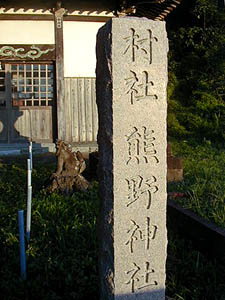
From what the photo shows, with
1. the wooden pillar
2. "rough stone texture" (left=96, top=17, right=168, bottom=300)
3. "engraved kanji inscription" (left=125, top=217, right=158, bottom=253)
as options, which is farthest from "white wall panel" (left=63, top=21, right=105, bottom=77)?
"engraved kanji inscription" (left=125, top=217, right=158, bottom=253)

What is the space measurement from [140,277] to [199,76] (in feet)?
30.6

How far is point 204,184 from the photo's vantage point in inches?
210

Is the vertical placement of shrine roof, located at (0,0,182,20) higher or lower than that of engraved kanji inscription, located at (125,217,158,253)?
higher

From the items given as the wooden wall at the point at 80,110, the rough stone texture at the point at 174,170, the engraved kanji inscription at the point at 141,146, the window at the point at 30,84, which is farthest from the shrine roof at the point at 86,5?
the engraved kanji inscription at the point at 141,146

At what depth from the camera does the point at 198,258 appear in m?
3.63

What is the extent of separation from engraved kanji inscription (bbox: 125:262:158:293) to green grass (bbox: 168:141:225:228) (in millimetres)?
1420

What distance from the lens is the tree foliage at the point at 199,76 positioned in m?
10.6

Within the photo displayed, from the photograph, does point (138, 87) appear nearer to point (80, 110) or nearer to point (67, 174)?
point (67, 174)

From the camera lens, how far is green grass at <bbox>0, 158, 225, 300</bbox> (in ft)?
10.8

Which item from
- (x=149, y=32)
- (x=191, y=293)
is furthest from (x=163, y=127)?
(x=191, y=293)

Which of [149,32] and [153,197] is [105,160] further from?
[149,32]

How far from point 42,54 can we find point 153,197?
23.3ft

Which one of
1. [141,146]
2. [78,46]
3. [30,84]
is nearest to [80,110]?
[30,84]

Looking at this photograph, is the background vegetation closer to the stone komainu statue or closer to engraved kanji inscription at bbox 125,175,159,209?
the stone komainu statue
